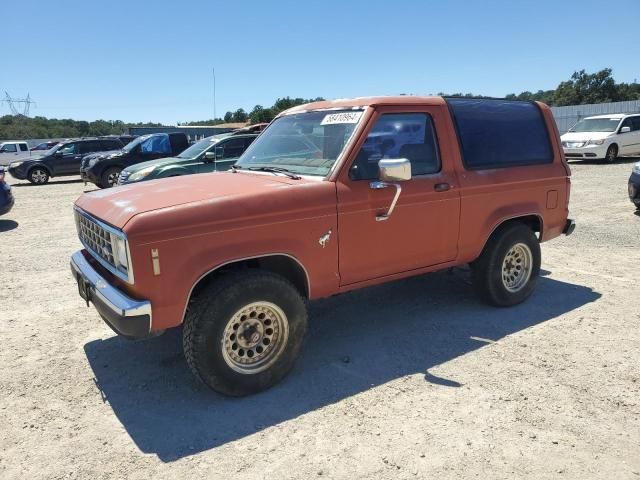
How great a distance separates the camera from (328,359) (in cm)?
420

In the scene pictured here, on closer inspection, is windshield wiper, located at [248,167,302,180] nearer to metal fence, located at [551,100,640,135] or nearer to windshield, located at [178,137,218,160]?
windshield, located at [178,137,218,160]

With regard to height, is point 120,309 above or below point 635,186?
above

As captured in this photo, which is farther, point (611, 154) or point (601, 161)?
point (601, 161)

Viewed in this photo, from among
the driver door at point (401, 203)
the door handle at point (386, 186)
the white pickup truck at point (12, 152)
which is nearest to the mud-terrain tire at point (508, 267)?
the driver door at point (401, 203)

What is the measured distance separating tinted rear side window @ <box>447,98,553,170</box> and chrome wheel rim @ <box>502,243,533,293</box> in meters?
0.90

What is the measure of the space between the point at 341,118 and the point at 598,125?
19.2 meters

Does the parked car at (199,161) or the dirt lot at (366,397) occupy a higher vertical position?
the parked car at (199,161)

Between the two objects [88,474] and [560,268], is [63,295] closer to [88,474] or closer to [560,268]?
[88,474]

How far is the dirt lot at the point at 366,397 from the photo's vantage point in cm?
291

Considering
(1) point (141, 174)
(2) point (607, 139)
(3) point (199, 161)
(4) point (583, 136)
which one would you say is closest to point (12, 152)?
(1) point (141, 174)

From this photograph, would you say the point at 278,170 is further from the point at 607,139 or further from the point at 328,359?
the point at 607,139

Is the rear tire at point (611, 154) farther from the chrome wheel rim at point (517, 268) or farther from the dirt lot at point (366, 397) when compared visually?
the chrome wheel rim at point (517, 268)

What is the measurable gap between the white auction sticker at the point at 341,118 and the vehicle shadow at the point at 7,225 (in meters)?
8.68

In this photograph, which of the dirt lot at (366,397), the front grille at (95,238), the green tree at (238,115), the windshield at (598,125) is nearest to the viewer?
the dirt lot at (366,397)
